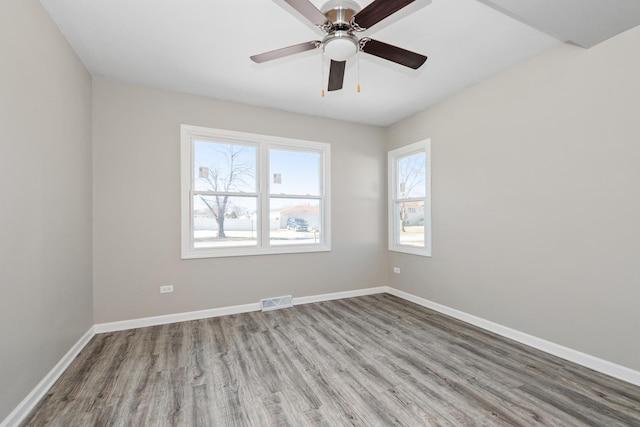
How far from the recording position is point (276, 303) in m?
3.97

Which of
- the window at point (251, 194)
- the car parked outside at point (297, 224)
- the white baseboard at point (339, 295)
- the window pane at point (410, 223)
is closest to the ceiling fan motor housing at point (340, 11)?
the window at point (251, 194)

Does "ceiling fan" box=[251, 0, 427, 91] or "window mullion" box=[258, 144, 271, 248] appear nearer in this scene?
"ceiling fan" box=[251, 0, 427, 91]

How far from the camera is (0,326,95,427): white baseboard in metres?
1.72

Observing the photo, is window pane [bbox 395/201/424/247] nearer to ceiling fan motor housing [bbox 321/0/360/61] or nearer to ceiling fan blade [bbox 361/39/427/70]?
ceiling fan blade [bbox 361/39/427/70]

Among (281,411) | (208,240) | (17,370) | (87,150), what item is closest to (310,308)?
(208,240)

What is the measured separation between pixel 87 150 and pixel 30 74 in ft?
3.90

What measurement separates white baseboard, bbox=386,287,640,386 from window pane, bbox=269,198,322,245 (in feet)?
6.43

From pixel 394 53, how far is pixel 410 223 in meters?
2.79

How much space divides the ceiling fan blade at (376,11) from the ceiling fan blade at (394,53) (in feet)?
0.66

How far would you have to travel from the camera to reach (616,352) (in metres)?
2.25

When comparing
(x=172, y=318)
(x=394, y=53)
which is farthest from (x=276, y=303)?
(x=394, y=53)

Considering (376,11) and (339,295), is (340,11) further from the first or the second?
(339,295)

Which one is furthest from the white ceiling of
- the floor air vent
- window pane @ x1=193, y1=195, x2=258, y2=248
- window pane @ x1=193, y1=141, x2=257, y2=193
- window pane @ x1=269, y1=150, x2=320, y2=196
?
the floor air vent

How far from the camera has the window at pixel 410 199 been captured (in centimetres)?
407
